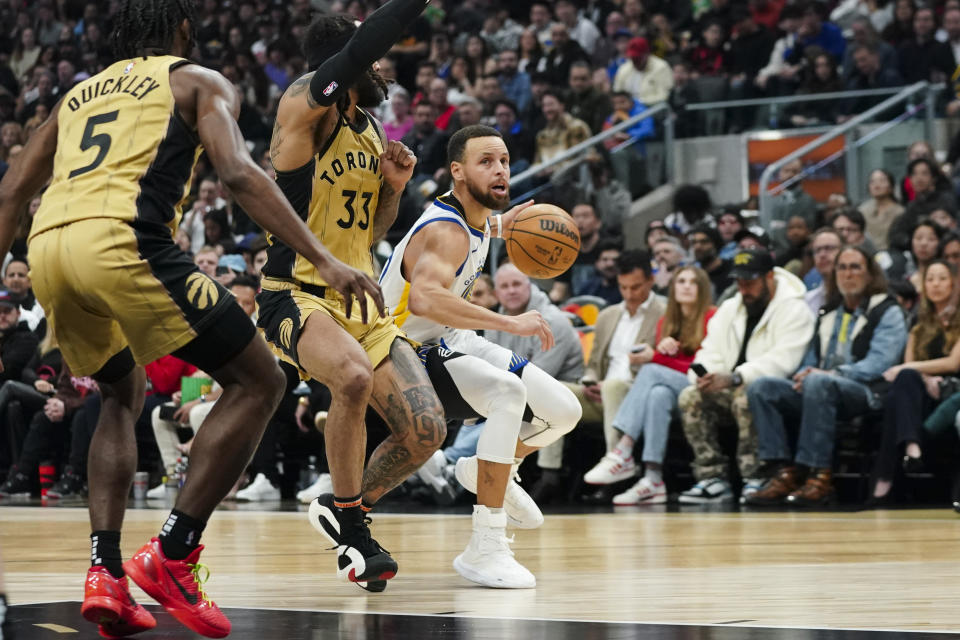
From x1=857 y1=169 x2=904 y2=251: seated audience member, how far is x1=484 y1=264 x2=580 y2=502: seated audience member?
2721mm

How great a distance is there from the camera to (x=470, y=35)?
16.6 m

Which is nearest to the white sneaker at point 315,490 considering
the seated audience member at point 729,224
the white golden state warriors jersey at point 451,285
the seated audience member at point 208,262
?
the seated audience member at point 208,262

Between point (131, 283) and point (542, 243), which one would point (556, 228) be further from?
point (131, 283)

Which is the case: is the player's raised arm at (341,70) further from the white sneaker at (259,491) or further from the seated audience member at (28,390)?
the seated audience member at (28,390)

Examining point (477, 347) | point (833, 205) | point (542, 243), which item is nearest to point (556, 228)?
point (542, 243)

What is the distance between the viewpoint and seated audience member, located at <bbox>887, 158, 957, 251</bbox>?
10164 mm

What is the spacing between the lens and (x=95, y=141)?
365cm

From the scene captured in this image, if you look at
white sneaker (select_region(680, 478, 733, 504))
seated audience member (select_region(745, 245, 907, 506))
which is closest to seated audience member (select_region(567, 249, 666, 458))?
white sneaker (select_region(680, 478, 733, 504))

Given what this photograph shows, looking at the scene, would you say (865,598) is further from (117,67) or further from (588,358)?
(588,358)

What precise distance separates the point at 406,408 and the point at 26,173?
5.53 feet

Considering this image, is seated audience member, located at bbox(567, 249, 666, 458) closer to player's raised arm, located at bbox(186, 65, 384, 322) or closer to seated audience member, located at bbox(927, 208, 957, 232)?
seated audience member, located at bbox(927, 208, 957, 232)

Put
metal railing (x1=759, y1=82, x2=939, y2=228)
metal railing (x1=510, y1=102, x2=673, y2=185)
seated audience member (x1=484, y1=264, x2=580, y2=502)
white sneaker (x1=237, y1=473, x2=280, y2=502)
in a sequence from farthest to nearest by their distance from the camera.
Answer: metal railing (x1=510, y1=102, x2=673, y2=185) < metal railing (x1=759, y1=82, x2=939, y2=228) < white sneaker (x1=237, y1=473, x2=280, y2=502) < seated audience member (x1=484, y1=264, x2=580, y2=502)

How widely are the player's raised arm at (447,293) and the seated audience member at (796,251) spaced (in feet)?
18.1

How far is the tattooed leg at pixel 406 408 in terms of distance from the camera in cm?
494
